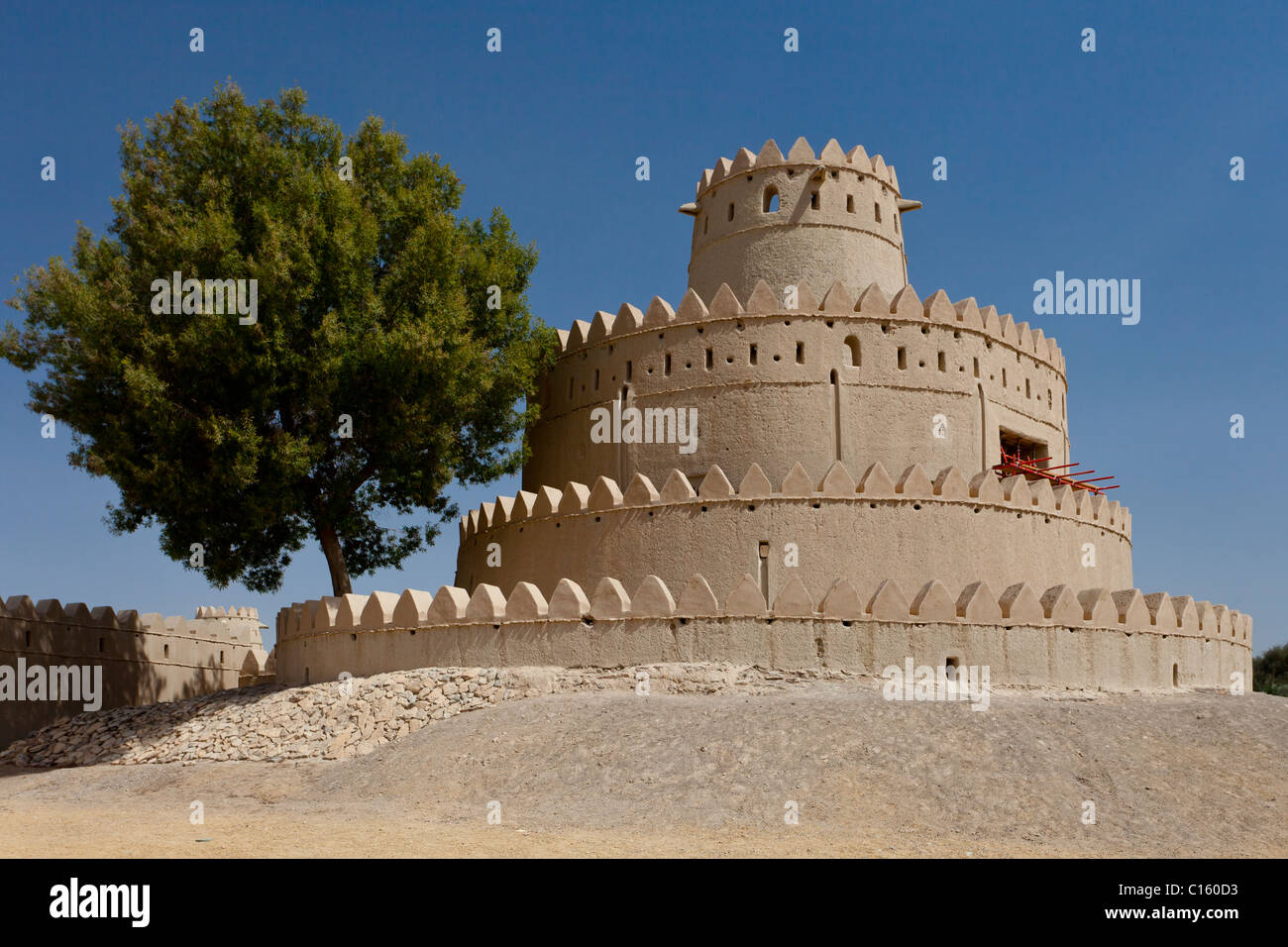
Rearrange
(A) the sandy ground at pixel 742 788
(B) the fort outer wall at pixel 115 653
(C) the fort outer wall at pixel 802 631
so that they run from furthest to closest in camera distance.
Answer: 1. (B) the fort outer wall at pixel 115 653
2. (C) the fort outer wall at pixel 802 631
3. (A) the sandy ground at pixel 742 788

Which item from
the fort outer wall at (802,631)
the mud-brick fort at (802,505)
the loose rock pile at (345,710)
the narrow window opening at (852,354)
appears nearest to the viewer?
the loose rock pile at (345,710)

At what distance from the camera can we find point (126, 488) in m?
20.6

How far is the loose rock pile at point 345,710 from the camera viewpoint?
677 inches

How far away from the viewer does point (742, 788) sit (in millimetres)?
13523

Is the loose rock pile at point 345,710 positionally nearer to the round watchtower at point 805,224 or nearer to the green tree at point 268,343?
the green tree at point 268,343

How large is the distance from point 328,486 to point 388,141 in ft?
23.8

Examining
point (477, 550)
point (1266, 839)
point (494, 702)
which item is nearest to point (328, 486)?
point (477, 550)

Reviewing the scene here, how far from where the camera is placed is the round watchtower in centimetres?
2650

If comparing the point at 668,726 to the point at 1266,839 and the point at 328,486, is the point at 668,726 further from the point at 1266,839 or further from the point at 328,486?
the point at 328,486

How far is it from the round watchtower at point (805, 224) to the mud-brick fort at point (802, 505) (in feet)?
0.19

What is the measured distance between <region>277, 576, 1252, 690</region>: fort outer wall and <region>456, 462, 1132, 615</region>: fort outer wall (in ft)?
2.59

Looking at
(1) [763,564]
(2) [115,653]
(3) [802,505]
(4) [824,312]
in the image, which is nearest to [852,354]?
(4) [824,312]

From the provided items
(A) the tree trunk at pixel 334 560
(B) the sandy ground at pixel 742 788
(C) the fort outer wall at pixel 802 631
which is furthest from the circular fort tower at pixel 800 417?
(B) the sandy ground at pixel 742 788

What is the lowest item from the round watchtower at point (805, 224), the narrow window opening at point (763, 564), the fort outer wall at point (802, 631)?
the fort outer wall at point (802, 631)
